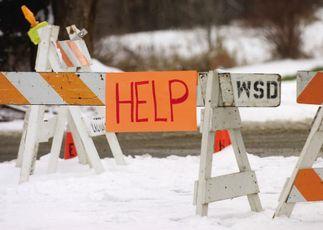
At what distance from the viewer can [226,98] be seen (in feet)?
21.6

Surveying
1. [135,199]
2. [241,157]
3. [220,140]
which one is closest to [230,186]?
[241,157]

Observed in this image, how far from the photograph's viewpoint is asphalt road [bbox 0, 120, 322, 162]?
11.6 m

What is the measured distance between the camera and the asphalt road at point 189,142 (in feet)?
38.1

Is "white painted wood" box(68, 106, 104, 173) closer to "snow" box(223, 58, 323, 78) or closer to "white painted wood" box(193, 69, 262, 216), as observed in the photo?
"white painted wood" box(193, 69, 262, 216)

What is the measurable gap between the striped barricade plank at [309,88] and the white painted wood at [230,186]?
84 cm

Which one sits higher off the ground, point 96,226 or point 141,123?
point 141,123

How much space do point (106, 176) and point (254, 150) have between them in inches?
129

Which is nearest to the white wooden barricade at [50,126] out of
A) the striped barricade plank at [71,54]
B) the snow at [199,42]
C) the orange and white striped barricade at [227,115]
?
the striped barricade plank at [71,54]

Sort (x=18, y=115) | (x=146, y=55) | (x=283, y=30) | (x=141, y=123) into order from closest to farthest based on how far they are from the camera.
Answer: (x=141, y=123), (x=18, y=115), (x=146, y=55), (x=283, y=30)

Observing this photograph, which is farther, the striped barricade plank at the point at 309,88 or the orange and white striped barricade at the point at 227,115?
the orange and white striped barricade at the point at 227,115

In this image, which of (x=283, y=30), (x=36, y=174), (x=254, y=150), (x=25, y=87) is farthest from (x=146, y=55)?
(x=25, y=87)

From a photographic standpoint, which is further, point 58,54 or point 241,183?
point 58,54

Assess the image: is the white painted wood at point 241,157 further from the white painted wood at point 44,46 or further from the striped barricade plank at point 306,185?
the white painted wood at point 44,46

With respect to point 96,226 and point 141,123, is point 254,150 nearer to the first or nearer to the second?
point 141,123
